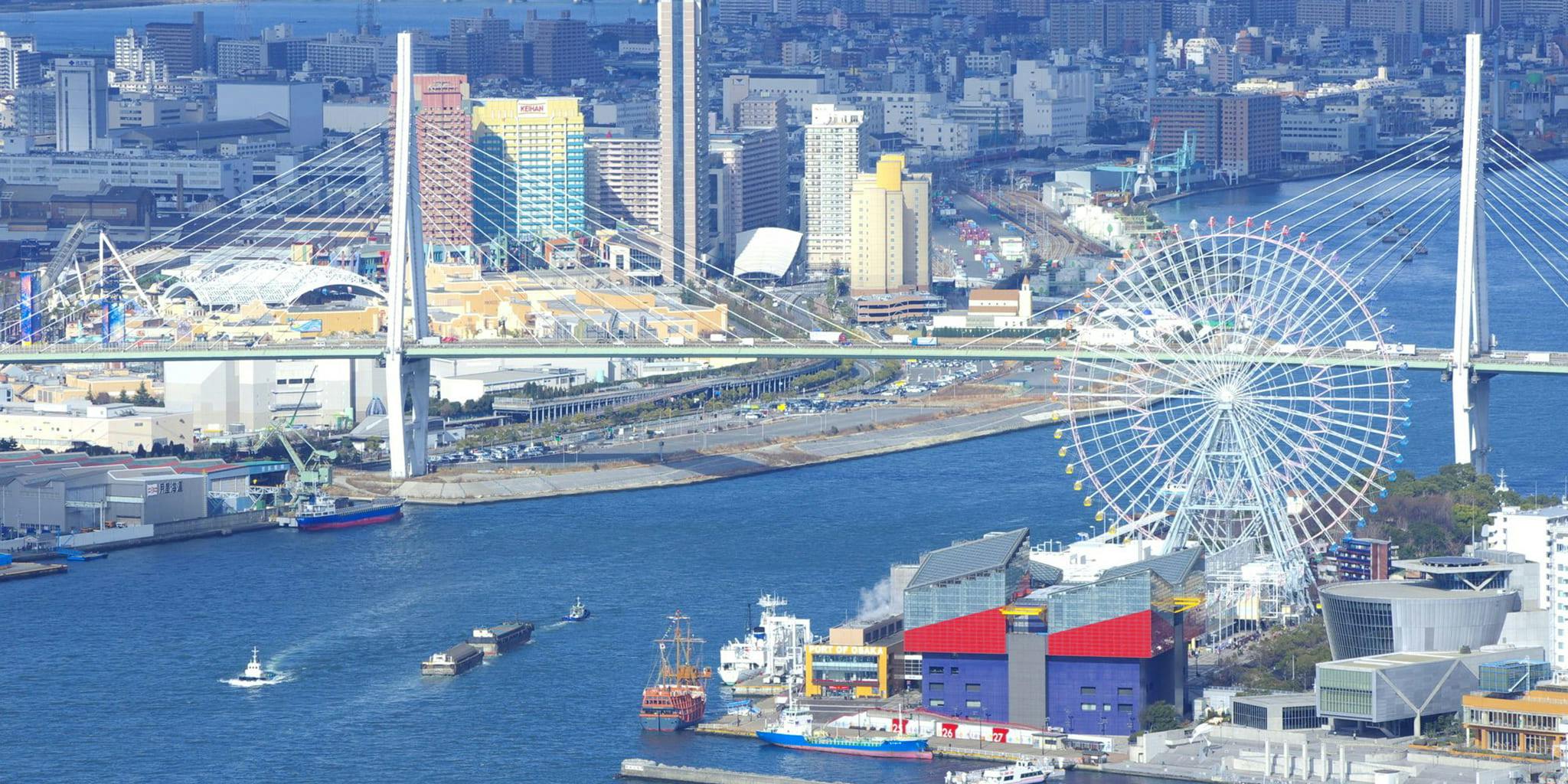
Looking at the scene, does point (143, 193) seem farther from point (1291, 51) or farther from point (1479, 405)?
point (1291, 51)

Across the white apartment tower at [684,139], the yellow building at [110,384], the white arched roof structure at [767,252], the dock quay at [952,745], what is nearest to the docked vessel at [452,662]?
the dock quay at [952,745]

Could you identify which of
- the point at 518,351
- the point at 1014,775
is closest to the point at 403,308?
the point at 518,351

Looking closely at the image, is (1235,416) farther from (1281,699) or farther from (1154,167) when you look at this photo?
(1154,167)

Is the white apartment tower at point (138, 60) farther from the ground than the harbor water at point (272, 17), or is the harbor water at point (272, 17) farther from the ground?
the harbor water at point (272, 17)

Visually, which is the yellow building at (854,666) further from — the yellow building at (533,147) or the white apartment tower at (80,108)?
the white apartment tower at (80,108)

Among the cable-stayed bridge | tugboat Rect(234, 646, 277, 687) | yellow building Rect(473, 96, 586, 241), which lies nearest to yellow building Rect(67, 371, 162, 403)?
the cable-stayed bridge

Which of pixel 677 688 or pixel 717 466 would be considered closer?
pixel 677 688
